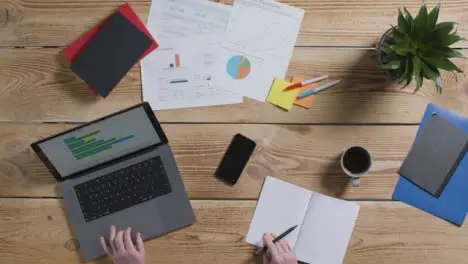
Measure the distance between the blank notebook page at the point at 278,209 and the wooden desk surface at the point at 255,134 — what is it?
0.8 inches

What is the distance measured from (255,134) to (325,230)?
0.89ft

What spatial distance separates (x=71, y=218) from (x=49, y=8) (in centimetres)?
49

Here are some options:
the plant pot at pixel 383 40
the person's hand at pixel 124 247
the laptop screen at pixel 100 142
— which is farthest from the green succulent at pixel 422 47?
the person's hand at pixel 124 247

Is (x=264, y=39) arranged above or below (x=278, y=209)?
above

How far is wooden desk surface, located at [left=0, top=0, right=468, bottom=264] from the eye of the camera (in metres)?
1.15

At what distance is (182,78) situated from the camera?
1.15 m

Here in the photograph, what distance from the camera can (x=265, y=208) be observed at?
115cm

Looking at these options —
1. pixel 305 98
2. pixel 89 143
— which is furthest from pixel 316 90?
pixel 89 143

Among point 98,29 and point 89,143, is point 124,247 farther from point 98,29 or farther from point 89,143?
point 98,29

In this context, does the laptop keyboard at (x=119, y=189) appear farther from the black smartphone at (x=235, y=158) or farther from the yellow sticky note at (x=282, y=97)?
the yellow sticky note at (x=282, y=97)

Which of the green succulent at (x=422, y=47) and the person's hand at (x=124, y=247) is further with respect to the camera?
the person's hand at (x=124, y=247)

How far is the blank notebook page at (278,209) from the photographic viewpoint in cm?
114

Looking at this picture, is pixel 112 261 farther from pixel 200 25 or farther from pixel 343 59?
pixel 343 59

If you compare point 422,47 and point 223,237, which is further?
point 223,237
